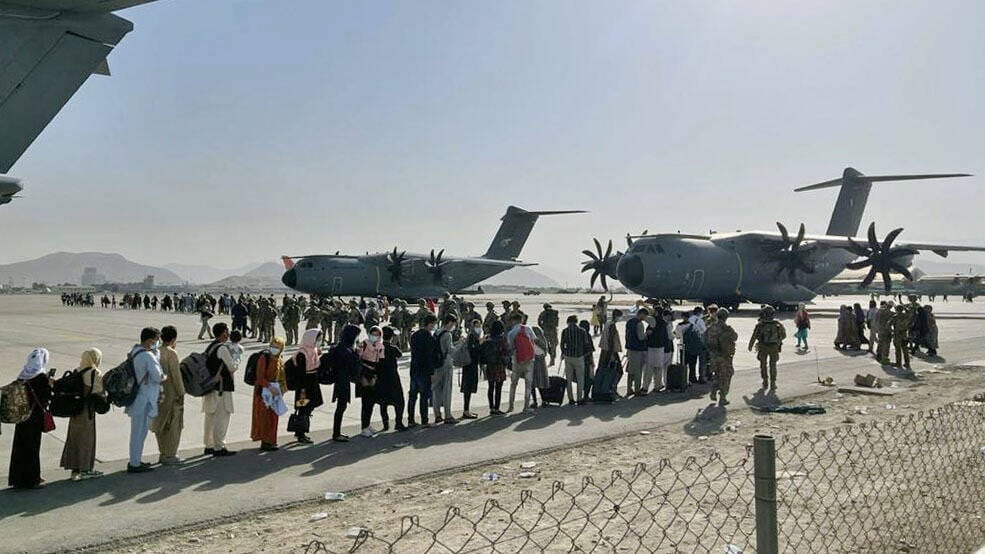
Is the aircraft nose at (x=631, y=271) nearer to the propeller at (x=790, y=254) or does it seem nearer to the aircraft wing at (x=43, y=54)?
the propeller at (x=790, y=254)

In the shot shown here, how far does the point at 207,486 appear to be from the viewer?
22.9ft

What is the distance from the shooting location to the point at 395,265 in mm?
45719

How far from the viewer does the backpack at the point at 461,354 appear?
10578mm

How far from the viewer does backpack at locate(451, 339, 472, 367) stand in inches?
416

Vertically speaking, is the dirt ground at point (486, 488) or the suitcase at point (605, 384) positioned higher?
the suitcase at point (605, 384)

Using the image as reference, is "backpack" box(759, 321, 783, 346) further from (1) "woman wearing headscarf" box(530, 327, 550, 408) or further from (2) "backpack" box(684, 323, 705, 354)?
(1) "woman wearing headscarf" box(530, 327, 550, 408)

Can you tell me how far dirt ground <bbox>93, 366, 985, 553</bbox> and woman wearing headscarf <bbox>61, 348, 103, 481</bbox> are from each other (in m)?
2.24

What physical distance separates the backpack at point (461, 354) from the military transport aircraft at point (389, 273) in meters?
33.7

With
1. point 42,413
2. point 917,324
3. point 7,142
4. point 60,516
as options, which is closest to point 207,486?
point 60,516

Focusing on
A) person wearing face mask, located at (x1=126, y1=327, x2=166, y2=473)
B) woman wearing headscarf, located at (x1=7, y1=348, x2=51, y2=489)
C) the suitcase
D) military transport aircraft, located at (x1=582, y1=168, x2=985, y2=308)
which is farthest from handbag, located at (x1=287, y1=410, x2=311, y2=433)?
military transport aircraft, located at (x1=582, y1=168, x2=985, y2=308)

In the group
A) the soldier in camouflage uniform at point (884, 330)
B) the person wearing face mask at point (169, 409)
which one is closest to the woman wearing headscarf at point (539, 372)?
the person wearing face mask at point (169, 409)

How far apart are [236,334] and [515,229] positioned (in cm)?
4657

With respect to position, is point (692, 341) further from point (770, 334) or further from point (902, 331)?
point (902, 331)

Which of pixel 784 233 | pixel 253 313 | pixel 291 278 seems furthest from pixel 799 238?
pixel 291 278
